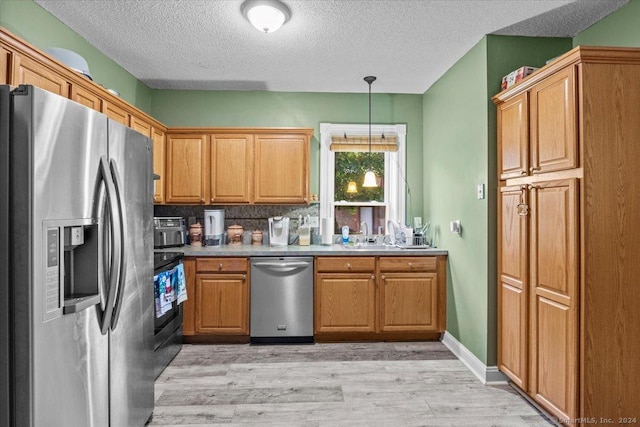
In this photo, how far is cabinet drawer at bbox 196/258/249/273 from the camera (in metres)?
3.59

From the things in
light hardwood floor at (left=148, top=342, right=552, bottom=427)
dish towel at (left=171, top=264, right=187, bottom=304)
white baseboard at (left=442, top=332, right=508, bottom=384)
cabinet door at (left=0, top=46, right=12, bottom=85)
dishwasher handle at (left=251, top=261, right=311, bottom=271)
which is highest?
cabinet door at (left=0, top=46, right=12, bottom=85)

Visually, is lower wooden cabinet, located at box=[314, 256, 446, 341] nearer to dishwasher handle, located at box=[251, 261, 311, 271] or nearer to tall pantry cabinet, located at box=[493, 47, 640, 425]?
dishwasher handle, located at box=[251, 261, 311, 271]

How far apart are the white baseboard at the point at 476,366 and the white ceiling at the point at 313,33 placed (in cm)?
254

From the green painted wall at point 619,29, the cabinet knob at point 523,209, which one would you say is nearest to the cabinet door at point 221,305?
the cabinet knob at point 523,209

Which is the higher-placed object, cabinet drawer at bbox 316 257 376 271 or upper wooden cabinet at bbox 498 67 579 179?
upper wooden cabinet at bbox 498 67 579 179

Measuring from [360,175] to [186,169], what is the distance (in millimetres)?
1967

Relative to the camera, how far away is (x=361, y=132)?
A: 14.4ft

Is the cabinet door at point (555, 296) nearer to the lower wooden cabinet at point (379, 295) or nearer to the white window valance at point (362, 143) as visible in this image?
the lower wooden cabinet at point (379, 295)

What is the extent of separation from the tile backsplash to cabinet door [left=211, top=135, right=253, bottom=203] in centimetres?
34

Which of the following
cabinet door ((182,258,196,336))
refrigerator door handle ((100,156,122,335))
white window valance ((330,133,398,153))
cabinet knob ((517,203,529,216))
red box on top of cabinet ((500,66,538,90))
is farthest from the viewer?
white window valance ((330,133,398,153))

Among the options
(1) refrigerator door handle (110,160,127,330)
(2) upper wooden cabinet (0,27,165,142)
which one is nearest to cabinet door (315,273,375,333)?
(1) refrigerator door handle (110,160,127,330)

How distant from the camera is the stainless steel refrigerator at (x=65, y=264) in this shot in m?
1.32

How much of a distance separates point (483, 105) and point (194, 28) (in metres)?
2.28

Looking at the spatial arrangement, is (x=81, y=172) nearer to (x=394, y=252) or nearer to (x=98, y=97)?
(x=98, y=97)
